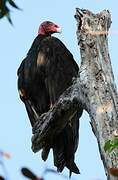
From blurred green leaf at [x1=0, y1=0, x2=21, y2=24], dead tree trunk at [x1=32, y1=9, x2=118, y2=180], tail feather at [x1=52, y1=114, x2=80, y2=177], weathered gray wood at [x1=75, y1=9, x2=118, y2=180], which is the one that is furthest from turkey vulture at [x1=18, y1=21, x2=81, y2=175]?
blurred green leaf at [x1=0, y1=0, x2=21, y2=24]

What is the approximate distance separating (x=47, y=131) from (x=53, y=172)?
241 cm

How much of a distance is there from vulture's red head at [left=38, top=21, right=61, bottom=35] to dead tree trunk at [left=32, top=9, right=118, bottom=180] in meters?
3.41

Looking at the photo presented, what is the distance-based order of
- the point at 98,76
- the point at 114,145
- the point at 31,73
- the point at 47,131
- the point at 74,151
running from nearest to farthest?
the point at 114,145 → the point at 98,76 → the point at 47,131 → the point at 74,151 → the point at 31,73

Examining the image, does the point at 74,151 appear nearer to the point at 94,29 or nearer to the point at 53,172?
the point at 94,29

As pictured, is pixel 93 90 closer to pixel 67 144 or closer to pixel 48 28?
pixel 67 144

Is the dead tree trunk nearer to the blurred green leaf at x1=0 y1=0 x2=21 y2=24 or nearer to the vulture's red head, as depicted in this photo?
the blurred green leaf at x1=0 y1=0 x2=21 y2=24

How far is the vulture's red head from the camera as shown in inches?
273

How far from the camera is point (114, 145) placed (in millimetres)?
1801

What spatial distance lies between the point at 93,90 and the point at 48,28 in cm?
425

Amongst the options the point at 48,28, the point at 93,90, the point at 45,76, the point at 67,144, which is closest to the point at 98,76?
the point at 93,90

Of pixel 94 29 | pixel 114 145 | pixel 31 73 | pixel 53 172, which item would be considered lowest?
pixel 53 172

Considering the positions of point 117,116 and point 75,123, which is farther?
point 75,123

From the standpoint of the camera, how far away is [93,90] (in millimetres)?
3047

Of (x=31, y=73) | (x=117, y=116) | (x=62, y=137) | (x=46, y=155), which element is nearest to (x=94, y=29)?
(x=117, y=116)
